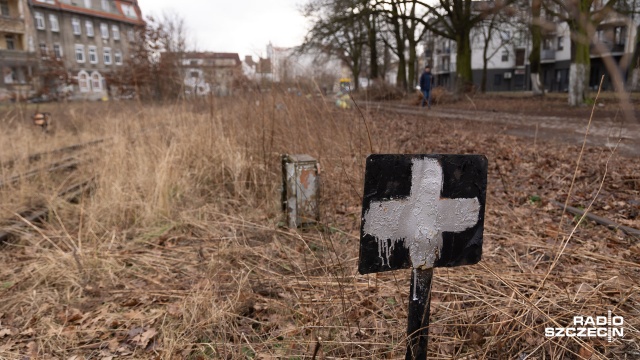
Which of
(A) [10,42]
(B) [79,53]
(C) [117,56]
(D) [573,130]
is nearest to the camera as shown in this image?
(D) [573,130]

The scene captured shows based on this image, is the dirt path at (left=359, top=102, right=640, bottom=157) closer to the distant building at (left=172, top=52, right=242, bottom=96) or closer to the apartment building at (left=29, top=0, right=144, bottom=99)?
the distant building at (left=172, top=52, right=242, bottom=96)

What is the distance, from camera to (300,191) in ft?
12.5

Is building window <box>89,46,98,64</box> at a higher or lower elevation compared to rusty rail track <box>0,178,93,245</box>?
higher

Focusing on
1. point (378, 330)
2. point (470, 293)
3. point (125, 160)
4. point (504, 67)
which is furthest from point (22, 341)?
point (504, 67)

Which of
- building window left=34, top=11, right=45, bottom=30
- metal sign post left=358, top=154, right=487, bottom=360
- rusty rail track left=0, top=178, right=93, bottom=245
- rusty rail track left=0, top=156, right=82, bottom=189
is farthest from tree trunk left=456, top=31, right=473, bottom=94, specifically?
building window left=34, top=11, right=45, bottom=30

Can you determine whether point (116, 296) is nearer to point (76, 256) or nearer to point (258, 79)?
point (76, 256)

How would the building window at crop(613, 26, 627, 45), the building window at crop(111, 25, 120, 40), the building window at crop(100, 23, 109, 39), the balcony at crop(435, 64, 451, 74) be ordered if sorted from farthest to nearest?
1. the balcony at crop(435, 64, 451, 74)
2. the building window at crop(111, 25, 120, 40)
3. the building window at crop(100, 23, 109, 39)
4. the building window at crop(613, 26, 627, 45)

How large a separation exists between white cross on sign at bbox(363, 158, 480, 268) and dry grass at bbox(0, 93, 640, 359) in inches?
18.8

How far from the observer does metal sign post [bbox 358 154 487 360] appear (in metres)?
1.42

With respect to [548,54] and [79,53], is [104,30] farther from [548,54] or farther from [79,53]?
[548,54]

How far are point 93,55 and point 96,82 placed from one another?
3.78 meters

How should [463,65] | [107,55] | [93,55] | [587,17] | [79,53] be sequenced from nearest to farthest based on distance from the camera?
[587,17] < [463,65] < [79,53] < [93,55] < [107,55]

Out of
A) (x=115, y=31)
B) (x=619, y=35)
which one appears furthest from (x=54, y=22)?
(x=619, y=35)

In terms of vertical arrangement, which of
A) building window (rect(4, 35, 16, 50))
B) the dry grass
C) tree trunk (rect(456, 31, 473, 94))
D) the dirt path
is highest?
building window (rect(4, 35, 16, 50))
